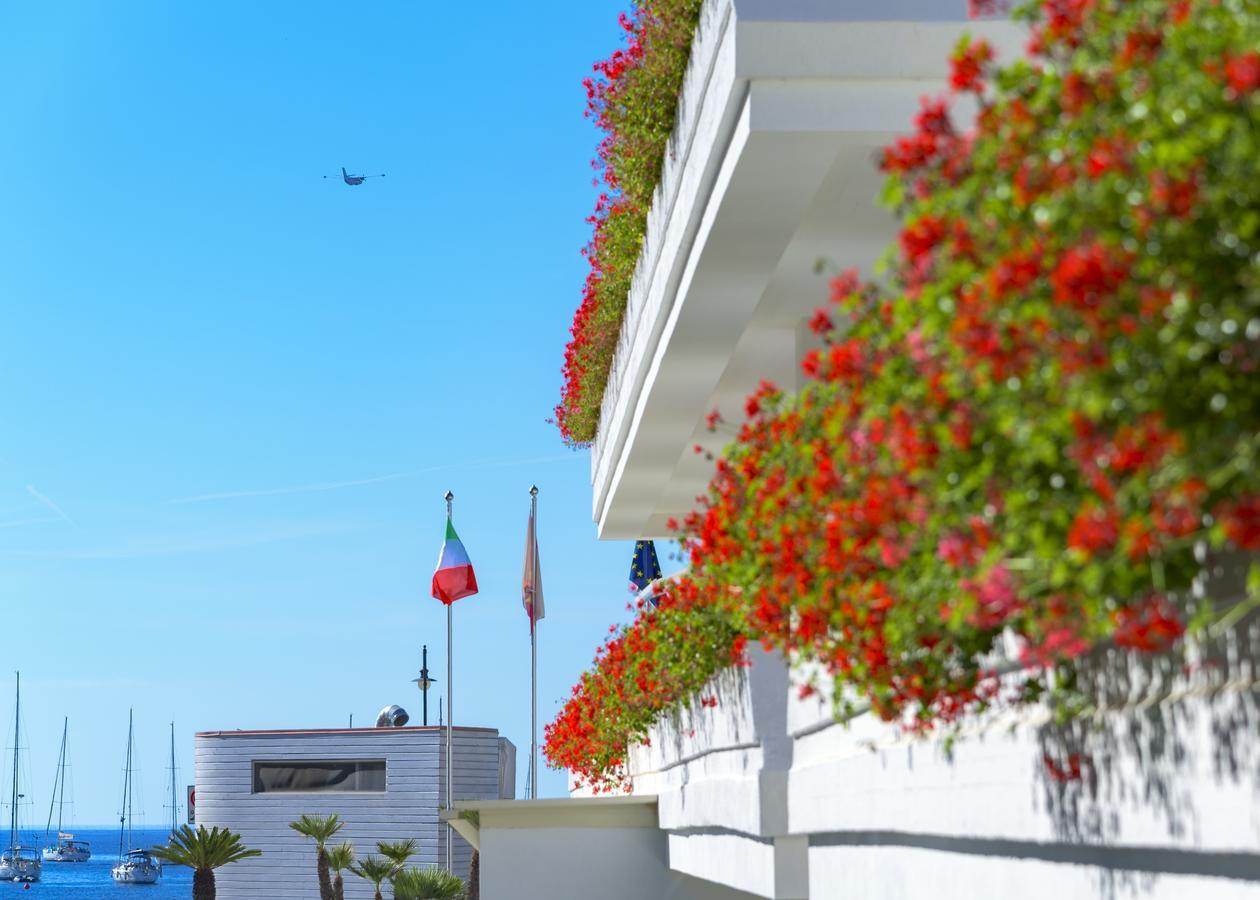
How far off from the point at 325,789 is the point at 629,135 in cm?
3208

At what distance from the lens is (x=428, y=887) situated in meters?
31.9

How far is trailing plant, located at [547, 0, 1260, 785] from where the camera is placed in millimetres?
2865

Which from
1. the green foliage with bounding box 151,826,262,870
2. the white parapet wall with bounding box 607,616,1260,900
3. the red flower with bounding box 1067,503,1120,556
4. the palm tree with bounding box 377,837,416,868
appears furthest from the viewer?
the palm tree with bounding box 377,837,416,868

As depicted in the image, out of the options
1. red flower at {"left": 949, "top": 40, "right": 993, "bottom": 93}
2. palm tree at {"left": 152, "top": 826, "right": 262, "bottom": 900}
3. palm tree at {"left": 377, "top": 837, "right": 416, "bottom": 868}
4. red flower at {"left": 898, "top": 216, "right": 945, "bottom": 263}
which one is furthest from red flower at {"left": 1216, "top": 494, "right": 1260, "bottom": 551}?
palm tree at {"left": 377, "top": 837, "right": 416, "bottom": 868}

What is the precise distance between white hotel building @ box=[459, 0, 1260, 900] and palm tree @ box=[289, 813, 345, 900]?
23.5 meters

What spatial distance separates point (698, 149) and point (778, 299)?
1770 mm

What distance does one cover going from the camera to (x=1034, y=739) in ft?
15.7

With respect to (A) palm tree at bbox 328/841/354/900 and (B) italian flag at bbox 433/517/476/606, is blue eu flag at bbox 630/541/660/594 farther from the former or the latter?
(A) palm tree at bbox 328/841/354/900

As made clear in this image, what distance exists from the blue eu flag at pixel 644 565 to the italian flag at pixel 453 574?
2591mm

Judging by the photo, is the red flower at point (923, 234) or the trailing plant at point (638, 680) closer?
the red flower at point (923, 234)

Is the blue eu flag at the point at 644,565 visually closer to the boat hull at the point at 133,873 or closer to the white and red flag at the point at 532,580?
the white and red flag at the point at 532,580

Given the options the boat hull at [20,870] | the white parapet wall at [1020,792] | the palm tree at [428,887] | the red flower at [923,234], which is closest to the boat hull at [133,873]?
the boat hull at [20,870]

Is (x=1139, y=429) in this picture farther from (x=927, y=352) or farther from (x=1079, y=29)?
(x=1079, y=29)

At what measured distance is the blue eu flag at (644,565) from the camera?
23.7 m
